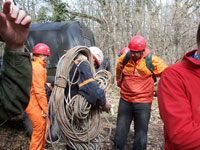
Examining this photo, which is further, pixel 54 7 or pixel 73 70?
pixel 54 7

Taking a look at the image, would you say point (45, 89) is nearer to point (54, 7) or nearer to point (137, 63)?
point (137, 63)

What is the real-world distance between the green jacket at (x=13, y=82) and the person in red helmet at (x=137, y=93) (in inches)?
94.5

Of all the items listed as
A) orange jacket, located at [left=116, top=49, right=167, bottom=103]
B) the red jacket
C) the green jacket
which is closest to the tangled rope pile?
orange jacket, located at [left=116, top=49, right=167, bottom=103]

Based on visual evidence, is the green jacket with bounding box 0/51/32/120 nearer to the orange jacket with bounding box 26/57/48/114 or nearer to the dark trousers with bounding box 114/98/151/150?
the orange jacket with bounding box 26/57/48/114

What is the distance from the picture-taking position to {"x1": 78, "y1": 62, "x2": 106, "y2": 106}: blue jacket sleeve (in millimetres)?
2232

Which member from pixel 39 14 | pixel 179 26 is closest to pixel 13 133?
pixel 179 26

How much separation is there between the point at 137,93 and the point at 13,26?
2527 millimetres

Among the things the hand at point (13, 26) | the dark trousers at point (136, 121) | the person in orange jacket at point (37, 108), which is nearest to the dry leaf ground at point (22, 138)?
the dark trousers at point (136, 121)

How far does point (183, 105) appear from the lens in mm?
1187

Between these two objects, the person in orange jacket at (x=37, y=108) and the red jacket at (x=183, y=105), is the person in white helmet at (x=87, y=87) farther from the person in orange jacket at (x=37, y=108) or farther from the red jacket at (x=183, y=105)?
the red jacket at (x=183, y=105)

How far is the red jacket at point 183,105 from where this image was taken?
3.67 ft

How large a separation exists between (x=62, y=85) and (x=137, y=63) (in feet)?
4.73

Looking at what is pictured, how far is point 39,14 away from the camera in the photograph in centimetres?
1052

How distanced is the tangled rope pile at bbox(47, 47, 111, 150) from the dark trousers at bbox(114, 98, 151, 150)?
729 mm
